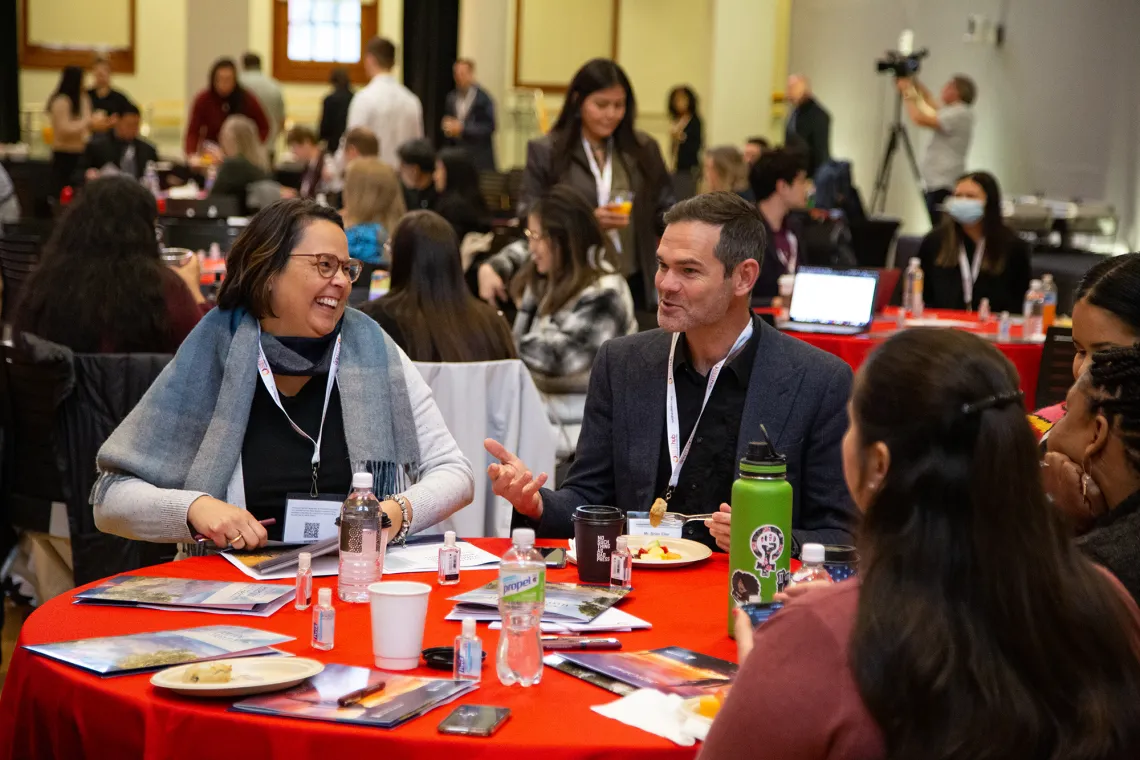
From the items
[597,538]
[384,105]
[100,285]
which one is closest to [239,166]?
[384,105]

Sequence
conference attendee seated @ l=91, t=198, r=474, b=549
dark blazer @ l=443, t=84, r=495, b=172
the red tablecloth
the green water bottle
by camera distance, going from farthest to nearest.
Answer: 1. dark blazer @ l=443, t=84, r=495, b=172
2. the red tablecloth
3. conference attendee seated @ l=91, t=198, r=474, b=549
4. the green water bottle

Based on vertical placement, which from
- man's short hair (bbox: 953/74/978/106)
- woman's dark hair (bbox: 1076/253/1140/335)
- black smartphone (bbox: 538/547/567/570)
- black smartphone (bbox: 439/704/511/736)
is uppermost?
man's short hair (bbox: 953/74/978/106)

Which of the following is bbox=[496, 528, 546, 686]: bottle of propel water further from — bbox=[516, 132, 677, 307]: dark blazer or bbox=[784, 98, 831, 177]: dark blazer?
bbox=[784, 98, 831, 177]: dark blazer

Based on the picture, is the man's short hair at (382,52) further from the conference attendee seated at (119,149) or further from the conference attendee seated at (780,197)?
the conference attendee seated at (780,197)

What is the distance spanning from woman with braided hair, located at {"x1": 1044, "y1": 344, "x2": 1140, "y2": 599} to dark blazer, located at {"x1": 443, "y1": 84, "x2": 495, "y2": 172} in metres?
11.4

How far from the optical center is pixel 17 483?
4.19 meters

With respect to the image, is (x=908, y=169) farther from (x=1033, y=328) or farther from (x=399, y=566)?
(x=399, y=566)

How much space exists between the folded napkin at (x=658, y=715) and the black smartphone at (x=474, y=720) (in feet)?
0.43

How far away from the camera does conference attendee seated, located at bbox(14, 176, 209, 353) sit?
417cm

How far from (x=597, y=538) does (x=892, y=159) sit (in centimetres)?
1184

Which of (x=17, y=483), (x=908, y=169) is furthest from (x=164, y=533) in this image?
(x=908, y=169)

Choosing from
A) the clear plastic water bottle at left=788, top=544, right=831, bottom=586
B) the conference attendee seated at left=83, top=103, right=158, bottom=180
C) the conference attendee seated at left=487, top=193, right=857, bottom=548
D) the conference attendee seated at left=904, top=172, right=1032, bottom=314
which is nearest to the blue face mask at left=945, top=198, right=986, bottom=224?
the conference attendee seated at left=904, top=172, right=1032, bottom=314

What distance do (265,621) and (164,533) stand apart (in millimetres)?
589

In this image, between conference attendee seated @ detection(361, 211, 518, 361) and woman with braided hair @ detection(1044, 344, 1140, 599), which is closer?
woman with braided hair @ detection(1044, 344, 1140, 599)
